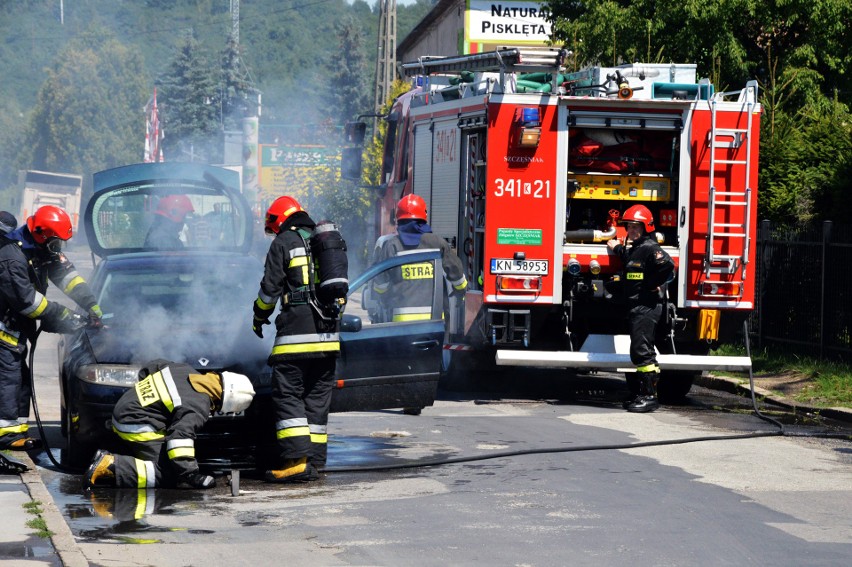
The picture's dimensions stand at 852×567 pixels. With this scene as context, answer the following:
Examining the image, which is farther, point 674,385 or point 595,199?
point 674,385

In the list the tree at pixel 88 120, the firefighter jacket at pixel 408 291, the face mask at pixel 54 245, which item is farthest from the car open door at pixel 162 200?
the tree at pixel 88 120

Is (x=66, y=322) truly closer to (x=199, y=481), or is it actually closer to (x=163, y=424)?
(x=163, y=424)

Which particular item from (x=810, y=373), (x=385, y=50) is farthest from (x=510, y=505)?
(x=385, y=50)

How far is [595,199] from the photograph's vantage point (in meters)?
12.2

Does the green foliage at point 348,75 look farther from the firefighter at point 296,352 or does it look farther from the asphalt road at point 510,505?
the firefighter at point 296,352

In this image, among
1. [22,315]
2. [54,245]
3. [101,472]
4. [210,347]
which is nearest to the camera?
[101,472]

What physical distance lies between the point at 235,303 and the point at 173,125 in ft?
163

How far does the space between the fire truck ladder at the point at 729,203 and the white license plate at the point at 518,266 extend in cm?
150

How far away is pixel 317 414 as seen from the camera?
27.1 ft

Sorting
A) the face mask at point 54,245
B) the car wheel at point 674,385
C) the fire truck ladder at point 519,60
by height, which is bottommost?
the car wheel at point 674,385

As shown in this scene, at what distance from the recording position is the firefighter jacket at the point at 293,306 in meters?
8.07

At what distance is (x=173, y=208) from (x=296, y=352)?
4.15 meters

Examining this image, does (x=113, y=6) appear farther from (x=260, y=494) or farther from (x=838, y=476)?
(x=838, y=476)

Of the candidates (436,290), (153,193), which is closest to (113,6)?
(153,193)
